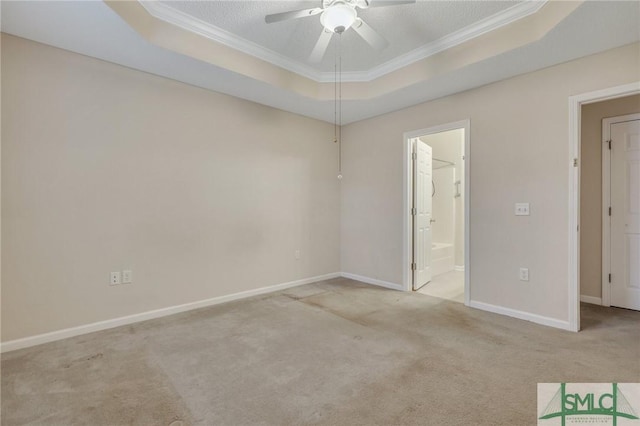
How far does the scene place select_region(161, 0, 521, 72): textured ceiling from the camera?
94.2 inches

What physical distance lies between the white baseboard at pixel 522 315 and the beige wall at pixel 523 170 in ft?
0.13

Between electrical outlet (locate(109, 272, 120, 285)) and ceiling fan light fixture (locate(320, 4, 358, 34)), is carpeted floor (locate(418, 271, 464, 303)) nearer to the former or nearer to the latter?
ceiling fan light fixture (locate(320, 4, 358, 34))

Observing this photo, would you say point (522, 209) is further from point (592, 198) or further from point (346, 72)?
point (346, 72)

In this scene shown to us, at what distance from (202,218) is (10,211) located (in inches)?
59.4

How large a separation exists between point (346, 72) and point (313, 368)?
3.17 meters

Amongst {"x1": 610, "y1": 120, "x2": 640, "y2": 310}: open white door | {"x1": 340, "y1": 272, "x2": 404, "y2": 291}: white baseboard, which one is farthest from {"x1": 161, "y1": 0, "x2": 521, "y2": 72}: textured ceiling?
{"x1": 340, "y1": 272, "x2": 404, "y2": 291}: white baseboard

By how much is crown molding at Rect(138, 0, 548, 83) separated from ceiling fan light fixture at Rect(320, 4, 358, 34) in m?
1.19

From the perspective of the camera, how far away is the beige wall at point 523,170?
2730mm

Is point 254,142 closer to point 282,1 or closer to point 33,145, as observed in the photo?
point 282,1

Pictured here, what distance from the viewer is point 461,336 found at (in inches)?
102

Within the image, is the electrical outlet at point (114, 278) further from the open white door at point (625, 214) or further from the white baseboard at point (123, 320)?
the open white door at point (625, 214)

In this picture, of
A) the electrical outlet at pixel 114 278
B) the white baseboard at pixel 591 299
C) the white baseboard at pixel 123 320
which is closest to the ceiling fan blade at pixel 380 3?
the electrical outlet at pixel 114 278

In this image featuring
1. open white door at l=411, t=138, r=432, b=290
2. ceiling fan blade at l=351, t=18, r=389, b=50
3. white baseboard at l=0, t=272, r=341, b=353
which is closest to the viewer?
ceiling fan blade at l=351, t=18, r=389, b=50

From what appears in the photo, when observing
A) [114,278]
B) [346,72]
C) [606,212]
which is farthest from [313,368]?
[606,212]
